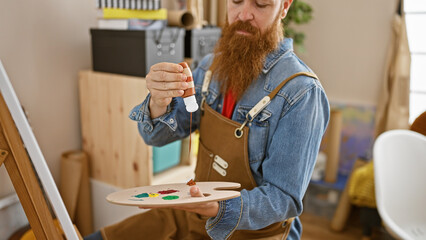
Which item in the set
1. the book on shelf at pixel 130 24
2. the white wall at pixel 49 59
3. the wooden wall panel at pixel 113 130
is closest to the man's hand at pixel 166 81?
the wooden wall panel at pixel 113 130

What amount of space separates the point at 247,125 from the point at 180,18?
1.06 metres

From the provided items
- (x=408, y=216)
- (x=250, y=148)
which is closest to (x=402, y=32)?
(x=408, y=216)

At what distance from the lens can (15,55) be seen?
166cm

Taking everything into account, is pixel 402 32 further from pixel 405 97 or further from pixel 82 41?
pixel 82 41

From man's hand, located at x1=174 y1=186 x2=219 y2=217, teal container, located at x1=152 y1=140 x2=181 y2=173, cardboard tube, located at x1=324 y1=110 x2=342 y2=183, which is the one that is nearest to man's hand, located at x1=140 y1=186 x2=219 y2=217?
man's hand, located at x1=174 y1=186 x2=219 y2=217

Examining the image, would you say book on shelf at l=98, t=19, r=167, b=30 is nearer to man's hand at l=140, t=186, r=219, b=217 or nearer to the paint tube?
the paint tube

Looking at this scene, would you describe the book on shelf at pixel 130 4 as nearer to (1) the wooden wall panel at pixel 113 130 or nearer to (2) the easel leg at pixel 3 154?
(1) the wooden wall panel at pixel 113 130

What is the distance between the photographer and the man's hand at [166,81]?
96 cm

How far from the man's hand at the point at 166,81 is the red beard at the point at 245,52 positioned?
223 millimetres

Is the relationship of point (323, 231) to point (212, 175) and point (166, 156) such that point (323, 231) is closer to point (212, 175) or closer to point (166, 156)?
point (166, 156)

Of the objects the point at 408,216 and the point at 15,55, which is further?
the point at 15,55

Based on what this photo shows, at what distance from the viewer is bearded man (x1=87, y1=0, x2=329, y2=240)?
0.98 metres

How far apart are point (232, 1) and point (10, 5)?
1.04 meters

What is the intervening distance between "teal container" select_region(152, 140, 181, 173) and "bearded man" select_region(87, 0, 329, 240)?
63 cm
